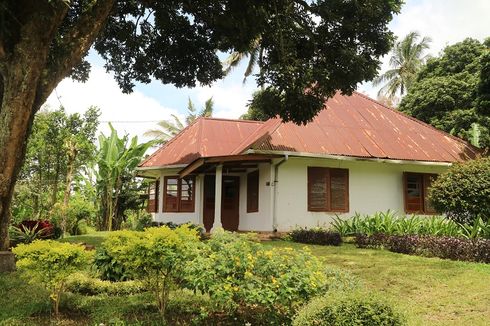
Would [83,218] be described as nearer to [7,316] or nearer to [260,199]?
[260,199]

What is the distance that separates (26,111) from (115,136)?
47.3ft

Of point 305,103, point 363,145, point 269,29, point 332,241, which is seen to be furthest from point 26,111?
point 363,145

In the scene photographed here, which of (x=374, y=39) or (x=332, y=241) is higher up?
(x=374, y=39)

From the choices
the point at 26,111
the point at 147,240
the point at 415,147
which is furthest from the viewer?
the point at 415,147

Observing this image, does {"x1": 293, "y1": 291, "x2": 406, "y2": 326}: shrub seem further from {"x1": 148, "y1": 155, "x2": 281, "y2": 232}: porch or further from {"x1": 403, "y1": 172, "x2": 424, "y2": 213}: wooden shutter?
{"x1": 403, "y1": 172, "x2": 424, "y2": 213}: wooden shutter

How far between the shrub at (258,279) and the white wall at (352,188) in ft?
34.7

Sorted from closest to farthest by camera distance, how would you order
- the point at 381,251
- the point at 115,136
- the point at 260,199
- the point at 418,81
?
the point at 381,251, the point at 260,199, the point at 115,136, the point at 418,81

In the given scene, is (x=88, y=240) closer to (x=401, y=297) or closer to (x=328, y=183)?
(x=328, y=183)

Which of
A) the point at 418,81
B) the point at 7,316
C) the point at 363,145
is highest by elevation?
the point at 418,81

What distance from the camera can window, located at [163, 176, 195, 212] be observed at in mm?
19984

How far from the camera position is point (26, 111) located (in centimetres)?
888

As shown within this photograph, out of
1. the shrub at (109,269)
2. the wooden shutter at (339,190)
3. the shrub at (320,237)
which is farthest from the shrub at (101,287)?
the wooden shutter at (339,190)

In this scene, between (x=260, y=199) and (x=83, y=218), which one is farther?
(x=83, y=218)

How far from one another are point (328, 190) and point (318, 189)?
0.38 metres
